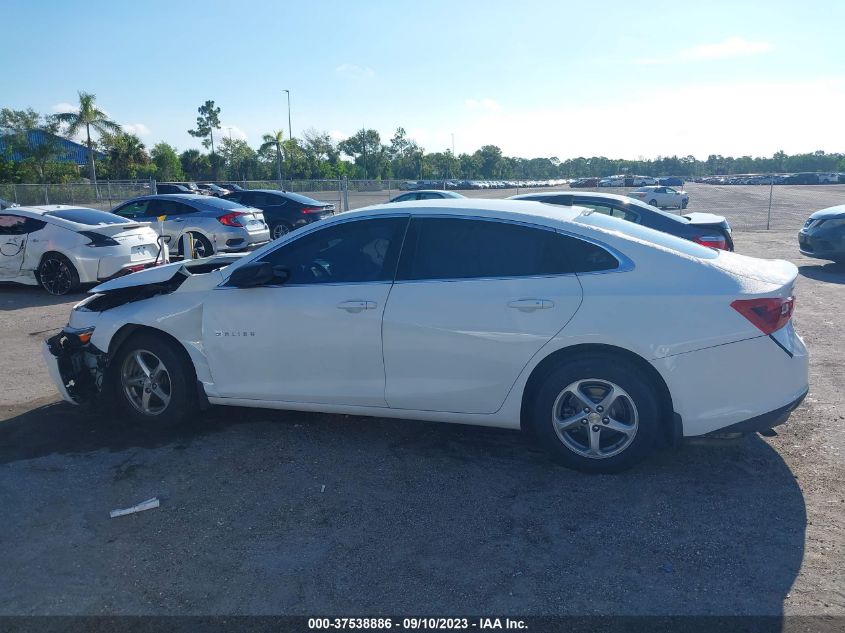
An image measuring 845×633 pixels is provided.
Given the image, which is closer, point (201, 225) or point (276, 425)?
point (276, 425)

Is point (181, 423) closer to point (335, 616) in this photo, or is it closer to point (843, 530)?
point (335, 616)

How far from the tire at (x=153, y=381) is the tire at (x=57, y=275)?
6388 mm

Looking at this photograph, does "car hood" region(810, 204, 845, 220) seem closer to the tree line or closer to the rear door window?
the rear door window

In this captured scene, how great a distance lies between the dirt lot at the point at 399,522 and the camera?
121 inches

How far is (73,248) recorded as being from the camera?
10.5 metres

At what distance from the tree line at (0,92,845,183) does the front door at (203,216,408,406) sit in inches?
2003

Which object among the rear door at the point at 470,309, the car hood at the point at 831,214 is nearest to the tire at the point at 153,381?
the rear door at the point at 470,309

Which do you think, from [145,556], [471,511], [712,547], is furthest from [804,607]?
[145,556]

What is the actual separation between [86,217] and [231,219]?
354cm

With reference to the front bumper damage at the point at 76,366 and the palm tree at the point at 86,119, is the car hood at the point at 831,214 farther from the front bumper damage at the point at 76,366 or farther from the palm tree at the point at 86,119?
the palm tree at the point at 86,119

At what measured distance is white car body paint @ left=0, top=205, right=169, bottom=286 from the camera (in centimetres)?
1052

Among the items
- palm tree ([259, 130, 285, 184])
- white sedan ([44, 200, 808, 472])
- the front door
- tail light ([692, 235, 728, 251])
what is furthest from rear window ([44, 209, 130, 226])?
palm tree ([259, 130, 285, 184])

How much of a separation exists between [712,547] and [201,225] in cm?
1260

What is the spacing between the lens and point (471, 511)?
3812 mm
